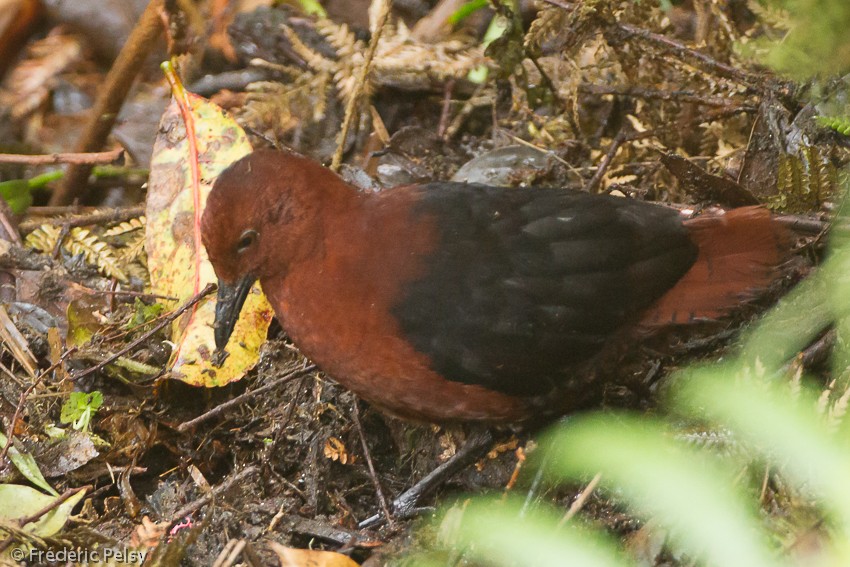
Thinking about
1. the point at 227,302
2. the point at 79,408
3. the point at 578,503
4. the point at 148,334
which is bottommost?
the point at 79,408

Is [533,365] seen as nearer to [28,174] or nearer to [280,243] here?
[280,243]

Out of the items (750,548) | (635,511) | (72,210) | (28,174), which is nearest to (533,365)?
(635,511)

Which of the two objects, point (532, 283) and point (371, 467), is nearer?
point (532, 283)

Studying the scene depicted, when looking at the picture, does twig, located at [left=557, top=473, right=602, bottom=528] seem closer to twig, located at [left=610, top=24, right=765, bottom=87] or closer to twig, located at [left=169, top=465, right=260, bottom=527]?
twig, located at [left=169, top=465, right=260, bottom=527]

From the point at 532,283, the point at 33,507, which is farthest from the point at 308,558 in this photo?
the point at 532,283

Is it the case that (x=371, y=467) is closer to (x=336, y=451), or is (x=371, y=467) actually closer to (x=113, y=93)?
(x=336, y=451)

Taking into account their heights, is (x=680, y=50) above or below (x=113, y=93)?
above

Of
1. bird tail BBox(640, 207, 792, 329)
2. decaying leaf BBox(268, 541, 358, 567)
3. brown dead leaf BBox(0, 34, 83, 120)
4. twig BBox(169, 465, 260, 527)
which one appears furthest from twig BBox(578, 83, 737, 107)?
brown dead leaf BBox(0, 34, 83, 120)

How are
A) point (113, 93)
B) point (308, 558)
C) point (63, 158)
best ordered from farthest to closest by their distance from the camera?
point (113, 93)
point (63, 158)
point (308, 558)

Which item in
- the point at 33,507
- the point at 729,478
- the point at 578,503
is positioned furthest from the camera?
the point at 33,507
